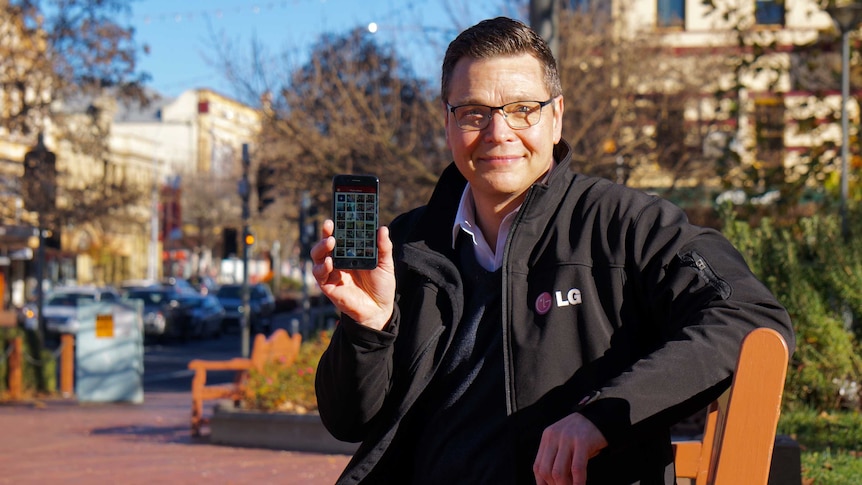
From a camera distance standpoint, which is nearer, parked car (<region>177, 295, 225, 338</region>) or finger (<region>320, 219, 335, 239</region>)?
finger (<region>320, 219, 335, 239</region>)

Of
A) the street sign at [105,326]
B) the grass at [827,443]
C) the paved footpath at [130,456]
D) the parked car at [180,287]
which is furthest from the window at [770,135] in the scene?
the parked car at [180,287]

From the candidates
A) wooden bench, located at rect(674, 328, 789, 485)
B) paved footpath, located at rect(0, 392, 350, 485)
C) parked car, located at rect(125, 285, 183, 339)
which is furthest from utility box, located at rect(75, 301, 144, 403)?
parked car, located at rect(125, 285, 183, 339)

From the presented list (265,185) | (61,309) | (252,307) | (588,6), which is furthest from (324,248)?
(252,307)

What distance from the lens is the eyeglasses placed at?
275 centimetres

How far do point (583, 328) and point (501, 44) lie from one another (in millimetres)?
687

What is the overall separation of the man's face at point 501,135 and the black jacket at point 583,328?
8cm

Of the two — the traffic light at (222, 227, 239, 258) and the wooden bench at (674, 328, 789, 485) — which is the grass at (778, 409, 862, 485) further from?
the traffic light at (222, 227, 239, 258)

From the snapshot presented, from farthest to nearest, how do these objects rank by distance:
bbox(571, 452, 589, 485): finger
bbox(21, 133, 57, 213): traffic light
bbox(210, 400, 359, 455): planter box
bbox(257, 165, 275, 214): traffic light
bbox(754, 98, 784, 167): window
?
bbox(21, 133, 57, 213): traffic light < bbox(257, 165, 275, 214): traffic light < bbox(754, 98, 784, 167): window < bbox(210, 400, 359, 455): planter box < bbox(571, 452, 589, 485): finger

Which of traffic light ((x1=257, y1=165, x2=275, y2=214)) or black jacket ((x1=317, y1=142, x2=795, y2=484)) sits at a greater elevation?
traffic light ((x1=257, y1=165, x2=275, y2=214))

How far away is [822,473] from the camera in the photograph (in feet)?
16.9

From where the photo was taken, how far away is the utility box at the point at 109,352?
59.0 feet

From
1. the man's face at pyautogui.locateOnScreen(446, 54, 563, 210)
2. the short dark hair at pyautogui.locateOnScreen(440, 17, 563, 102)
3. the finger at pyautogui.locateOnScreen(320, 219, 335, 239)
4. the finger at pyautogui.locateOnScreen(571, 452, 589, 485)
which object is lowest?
the finger at pyautogui.locateOnScreen(571, 452, 589, 485)

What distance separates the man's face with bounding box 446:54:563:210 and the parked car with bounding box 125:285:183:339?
34.6 meters

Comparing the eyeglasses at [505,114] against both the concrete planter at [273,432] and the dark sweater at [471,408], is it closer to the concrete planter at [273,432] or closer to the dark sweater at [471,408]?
the dark sweater at [471,408]
